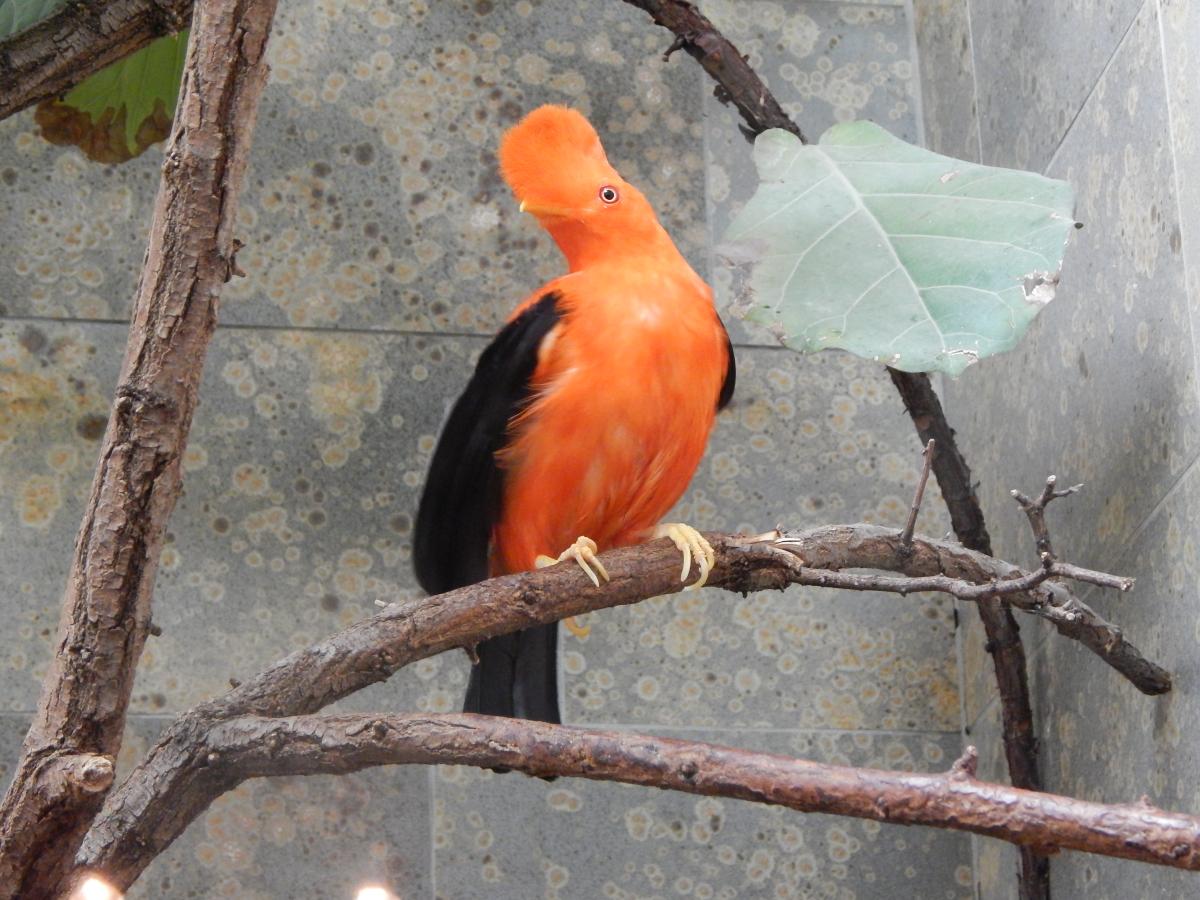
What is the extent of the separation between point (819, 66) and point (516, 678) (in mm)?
1421

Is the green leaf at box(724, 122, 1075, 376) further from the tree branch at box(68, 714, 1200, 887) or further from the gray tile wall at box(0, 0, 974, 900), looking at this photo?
the gray tile wall at box(0, 0, 974, 900)

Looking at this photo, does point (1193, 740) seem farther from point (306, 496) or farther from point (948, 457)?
point (306, 496)

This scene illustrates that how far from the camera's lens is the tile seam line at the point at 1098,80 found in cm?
198

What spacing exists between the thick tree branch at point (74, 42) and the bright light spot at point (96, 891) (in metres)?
1.07

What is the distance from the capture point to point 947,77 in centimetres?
280

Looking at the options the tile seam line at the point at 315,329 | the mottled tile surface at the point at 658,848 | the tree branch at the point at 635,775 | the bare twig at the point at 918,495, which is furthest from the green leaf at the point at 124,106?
the bare twig at the point at 918,495

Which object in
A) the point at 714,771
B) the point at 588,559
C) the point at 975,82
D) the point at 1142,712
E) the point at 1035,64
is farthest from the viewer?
the point at 975,82

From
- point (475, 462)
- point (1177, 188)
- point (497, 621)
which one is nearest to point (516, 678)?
point (475, 462)

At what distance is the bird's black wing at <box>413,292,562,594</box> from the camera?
199 centimetres

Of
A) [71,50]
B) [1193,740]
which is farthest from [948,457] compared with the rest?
[71,50]

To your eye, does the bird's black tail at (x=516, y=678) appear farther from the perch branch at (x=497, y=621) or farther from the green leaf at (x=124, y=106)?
the green leaf at (x=124, y=106)

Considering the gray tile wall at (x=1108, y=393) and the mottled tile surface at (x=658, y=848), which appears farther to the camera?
the mottled tile surface at (x=658, y=848)

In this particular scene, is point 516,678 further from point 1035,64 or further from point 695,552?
point 1035,64

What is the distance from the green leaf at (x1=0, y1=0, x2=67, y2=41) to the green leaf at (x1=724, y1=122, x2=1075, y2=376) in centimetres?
99
